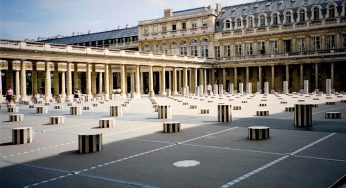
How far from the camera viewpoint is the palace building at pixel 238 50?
2130 inches

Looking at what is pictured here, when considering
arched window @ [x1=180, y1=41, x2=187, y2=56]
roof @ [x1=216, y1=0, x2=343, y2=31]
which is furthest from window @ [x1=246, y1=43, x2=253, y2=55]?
arched window @ [x1=180, y1=41, x2=187, y2=56]

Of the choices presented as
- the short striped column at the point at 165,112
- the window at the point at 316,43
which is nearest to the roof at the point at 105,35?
the window at the point at 316,43

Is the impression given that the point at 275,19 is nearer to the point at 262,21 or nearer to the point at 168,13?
the point at 262,21

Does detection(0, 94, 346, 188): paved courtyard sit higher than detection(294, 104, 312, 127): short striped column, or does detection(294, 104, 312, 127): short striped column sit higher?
detection(294, 104, 312, 127): short striped column

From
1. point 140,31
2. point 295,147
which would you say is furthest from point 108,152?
point 140,31

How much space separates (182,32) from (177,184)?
66278 millimetres

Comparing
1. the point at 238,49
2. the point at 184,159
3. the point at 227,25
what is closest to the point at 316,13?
the point at 238,49

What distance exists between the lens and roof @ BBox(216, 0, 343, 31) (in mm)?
61688

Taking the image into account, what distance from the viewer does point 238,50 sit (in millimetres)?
67625

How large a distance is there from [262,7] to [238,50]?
9670 mm

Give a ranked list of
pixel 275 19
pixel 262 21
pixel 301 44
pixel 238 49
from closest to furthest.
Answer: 1. pixel 301 44
2. pixel 275 19
3. pixel 262 21
4. pixel 238 49

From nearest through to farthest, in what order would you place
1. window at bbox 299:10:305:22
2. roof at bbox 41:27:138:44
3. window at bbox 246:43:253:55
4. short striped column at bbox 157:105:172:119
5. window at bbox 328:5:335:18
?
1. short striped column at bbox 157:105:172:119
2. window at bbox 328:5:335:18
3. window at bbox 299:10:305:22
4. window at bbox 246:43:253:55
5. roof at bbox 41:27:138:44

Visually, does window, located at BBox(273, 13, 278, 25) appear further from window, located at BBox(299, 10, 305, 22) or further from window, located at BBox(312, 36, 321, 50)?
window, located at BBox(312, 36, 321, 50)

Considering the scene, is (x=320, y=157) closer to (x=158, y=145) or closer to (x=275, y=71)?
(x=158, y=145)
